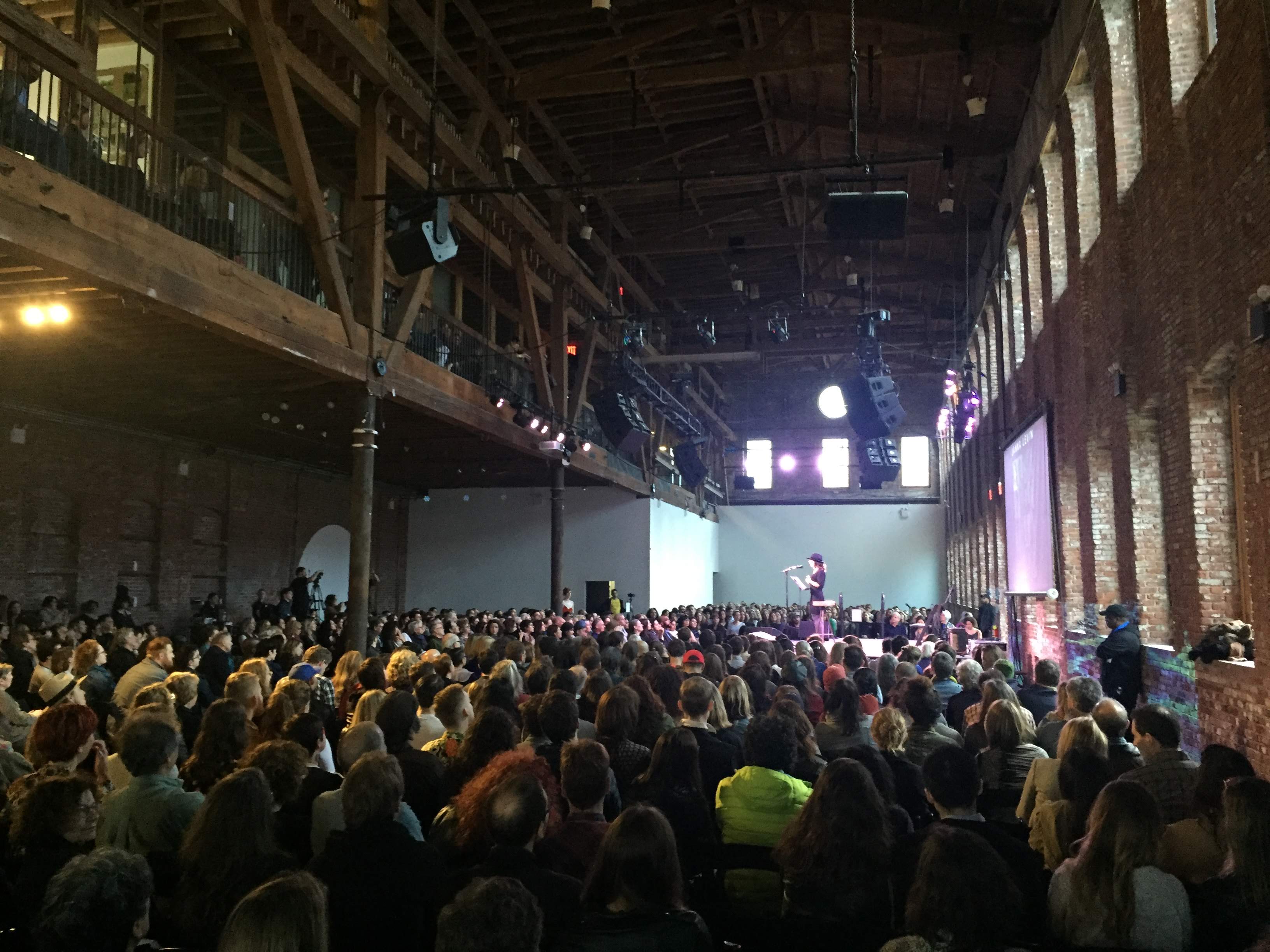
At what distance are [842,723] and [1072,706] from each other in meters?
1.31

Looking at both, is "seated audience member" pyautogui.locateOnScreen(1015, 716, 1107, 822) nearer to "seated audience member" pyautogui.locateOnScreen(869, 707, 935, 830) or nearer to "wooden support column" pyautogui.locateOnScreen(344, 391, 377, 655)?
"seated audience member" pyautogui.locateOnScreen(869, 707, 935, 830)

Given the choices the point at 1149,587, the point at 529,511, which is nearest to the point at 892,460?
the point at 529,511

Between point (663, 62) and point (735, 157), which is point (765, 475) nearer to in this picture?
point (735, 157)

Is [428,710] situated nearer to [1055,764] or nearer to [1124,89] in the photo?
[1055,764]

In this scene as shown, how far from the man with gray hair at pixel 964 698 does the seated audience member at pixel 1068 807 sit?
7.87ft

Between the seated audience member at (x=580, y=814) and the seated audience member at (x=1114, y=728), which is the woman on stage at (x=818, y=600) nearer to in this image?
the seated audience member at (x=1114, y=728)

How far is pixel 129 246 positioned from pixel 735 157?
12.5m

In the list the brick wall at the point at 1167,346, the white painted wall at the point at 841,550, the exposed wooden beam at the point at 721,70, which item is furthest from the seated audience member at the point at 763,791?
the white painted wall at the point at 841,550

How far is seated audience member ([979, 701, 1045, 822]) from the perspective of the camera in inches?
187

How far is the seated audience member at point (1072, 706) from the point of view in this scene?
214 inches

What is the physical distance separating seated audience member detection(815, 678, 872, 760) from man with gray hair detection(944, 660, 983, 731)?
1375 mm

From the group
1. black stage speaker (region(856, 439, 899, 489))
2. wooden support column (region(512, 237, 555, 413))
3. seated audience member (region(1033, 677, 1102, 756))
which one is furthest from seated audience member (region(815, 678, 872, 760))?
black stage speaker (region(856, 439, 899, 489))

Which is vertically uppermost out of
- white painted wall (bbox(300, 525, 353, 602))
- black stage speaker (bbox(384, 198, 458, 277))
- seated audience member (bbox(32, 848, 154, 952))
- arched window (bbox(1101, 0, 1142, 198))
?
arched window (bbox(1101, 0, 1142, 198))

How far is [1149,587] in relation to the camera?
9250 mm
